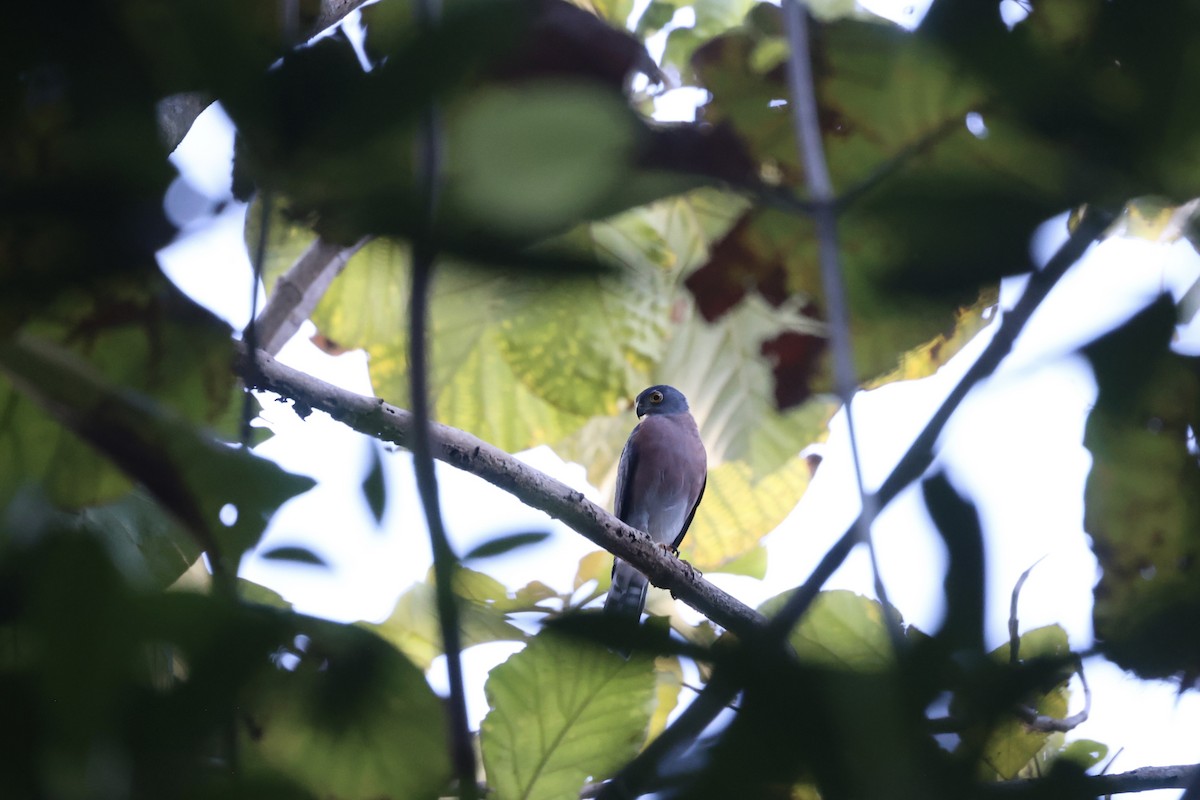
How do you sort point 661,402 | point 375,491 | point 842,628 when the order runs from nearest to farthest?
point 375,491, point 842,628, point 661,402

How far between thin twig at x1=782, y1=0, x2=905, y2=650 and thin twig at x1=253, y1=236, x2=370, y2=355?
1685 millimetres

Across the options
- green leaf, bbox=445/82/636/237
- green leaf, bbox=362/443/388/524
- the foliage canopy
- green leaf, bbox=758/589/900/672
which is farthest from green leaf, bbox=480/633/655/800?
green leaf, bbox=445/82/636/237

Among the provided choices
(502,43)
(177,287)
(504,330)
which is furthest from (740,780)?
(504,330)

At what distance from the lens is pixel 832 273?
75 centimetres

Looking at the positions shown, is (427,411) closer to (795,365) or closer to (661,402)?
(795,365)

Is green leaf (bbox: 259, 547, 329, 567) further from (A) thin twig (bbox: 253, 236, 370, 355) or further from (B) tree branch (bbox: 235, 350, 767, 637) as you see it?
(A) thin twig (bbox: 253, 236, 370, 355)

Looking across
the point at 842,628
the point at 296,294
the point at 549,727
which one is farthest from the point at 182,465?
the point at 296,294

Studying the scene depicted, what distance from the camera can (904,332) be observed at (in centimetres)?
168

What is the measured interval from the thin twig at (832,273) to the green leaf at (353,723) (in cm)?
35

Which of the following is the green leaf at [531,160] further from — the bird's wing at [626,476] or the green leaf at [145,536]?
the bird's wing at [626,476]

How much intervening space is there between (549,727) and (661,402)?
6160 millimetres

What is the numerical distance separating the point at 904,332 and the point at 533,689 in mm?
923

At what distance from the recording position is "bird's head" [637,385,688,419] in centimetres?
722

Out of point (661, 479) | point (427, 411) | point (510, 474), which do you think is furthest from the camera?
point (661, 479)
